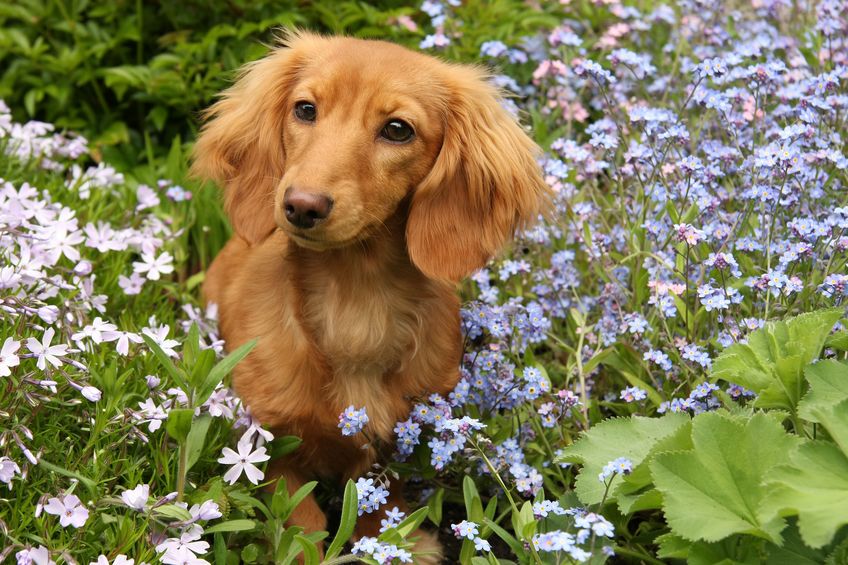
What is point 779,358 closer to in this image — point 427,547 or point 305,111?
point 427,547

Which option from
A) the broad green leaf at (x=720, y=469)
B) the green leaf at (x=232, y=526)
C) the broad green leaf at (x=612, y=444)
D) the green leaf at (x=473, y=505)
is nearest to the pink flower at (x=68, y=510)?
the green leaf at (x=232, y=526)

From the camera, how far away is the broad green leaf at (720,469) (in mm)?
2088

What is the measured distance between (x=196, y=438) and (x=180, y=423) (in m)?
0.17

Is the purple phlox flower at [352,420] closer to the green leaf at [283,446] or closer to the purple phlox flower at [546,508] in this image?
the green leaf at [283,446]

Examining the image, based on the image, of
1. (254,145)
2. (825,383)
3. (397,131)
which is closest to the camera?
(825,383)

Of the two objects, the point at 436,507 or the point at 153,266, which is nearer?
the point at 436,507

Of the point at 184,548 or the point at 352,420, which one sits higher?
the point at 352,420

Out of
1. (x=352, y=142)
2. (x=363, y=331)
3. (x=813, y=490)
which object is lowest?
(x=363, y=331)

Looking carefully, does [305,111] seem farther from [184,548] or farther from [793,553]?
[793,553]

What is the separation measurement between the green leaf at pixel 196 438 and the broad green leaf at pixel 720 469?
1.04 meters

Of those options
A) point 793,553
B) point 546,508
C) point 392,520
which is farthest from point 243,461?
point 793,553

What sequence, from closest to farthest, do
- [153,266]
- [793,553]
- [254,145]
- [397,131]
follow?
1. [793,553]
2. [397,131]
3. [254,145]
4. [153,266]

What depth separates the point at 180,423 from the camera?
2.22 metres

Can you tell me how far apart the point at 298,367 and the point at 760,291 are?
1.23 meters
